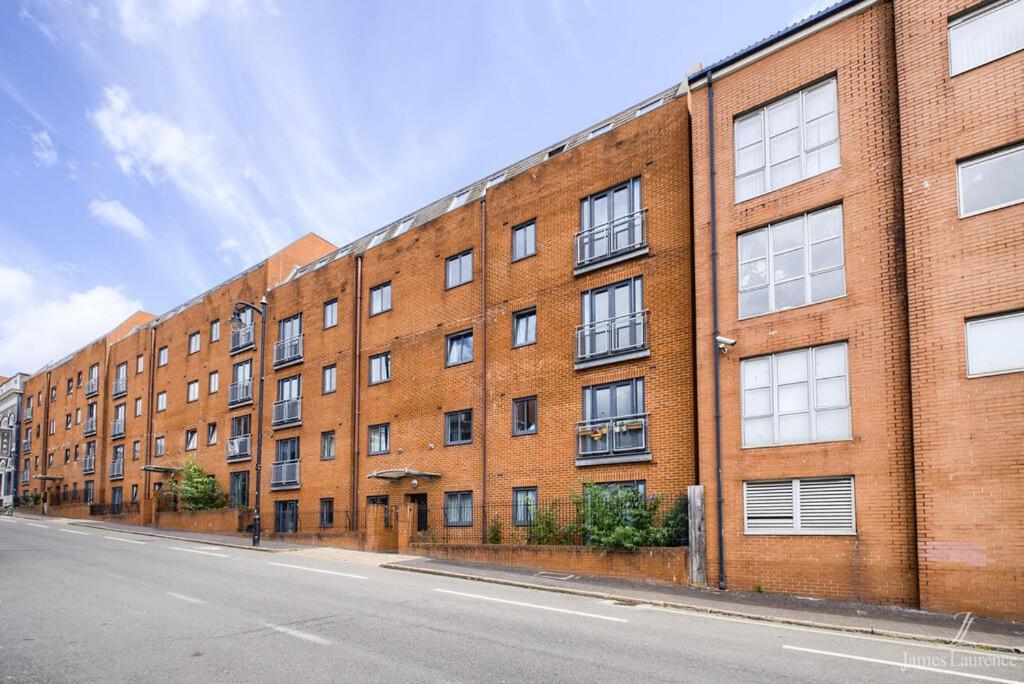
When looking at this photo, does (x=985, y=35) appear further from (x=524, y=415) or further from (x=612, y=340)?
(x=524, y=415)

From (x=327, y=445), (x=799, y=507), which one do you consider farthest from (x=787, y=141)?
(x=327, y=445)

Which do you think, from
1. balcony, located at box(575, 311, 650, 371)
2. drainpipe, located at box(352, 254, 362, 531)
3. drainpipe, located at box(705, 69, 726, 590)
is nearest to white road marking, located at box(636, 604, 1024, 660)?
drainpipe, located at box(705, 69, 726, 590)

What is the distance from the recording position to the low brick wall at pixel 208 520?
3216 centimetres

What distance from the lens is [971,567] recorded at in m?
12.8

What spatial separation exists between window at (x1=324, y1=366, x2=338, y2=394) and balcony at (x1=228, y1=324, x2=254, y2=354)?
6.48m

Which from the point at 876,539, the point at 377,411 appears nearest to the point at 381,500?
the point at 377,411

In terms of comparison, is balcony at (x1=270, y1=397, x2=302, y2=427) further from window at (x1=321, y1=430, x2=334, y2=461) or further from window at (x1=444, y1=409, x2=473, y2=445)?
window at (x1=444, y1=409, x2=473, y2=445)

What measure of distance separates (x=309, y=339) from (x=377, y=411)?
221 inches

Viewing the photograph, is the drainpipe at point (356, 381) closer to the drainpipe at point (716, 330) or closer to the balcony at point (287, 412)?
the balcony at point (287, 412)

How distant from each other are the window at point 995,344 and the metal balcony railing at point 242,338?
96.3 ft

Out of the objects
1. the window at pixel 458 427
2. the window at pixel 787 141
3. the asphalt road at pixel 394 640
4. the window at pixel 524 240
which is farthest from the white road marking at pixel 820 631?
the window at pixel 524 240

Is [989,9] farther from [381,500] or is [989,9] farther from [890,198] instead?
[381,500]

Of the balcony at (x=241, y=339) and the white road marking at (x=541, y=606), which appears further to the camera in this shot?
the balcony at (x=241, y=339)

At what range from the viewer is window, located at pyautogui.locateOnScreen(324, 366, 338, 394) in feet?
100
